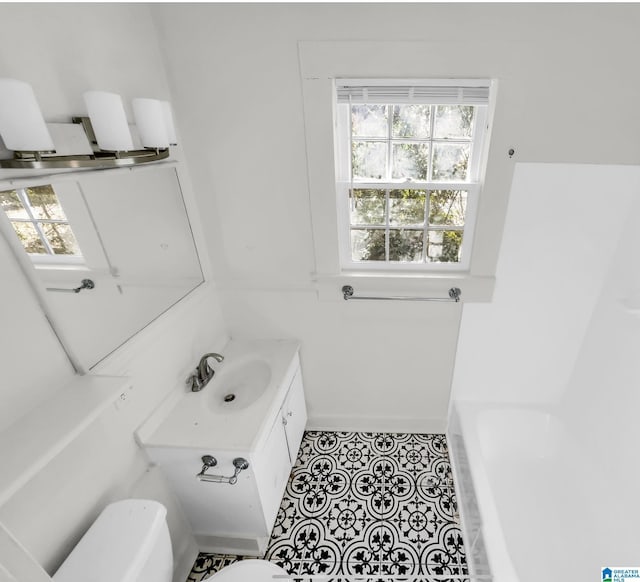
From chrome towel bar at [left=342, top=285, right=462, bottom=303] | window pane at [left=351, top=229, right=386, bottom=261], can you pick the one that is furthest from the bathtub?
window pane at [left=351, top=229, right=386, bottom=261]

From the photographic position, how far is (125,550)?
1.03 metres

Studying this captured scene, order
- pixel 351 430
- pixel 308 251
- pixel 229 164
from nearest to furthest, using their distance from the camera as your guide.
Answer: pixel 229 164, pixel 308 251, pixel 351 430

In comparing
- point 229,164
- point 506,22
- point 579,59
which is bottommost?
point 229,164

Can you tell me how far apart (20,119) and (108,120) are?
248 mm

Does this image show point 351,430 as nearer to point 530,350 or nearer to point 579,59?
point 530,350

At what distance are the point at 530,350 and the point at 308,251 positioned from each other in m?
1.41

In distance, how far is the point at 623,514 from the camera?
1535mm

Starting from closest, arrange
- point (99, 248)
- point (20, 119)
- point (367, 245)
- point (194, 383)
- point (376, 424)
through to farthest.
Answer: point (20, 119)
point (99, 248)
point (194, 383)
point (367, 245)
point (376, 424)

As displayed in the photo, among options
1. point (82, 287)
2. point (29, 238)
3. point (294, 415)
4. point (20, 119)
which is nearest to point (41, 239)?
point (29, 238)

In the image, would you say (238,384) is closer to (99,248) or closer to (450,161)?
(99,248)

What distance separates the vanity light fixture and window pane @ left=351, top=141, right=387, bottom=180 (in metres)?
0.84

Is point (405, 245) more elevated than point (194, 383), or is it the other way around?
point (405, 245)

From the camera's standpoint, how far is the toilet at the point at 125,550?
0.98 metres

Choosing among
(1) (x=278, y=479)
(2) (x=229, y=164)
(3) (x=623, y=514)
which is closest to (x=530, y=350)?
(3) (x=623, y=514)
